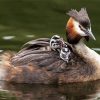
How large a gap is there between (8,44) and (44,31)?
133cm

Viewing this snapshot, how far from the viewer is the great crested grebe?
41.2 feet

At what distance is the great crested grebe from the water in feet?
0.56

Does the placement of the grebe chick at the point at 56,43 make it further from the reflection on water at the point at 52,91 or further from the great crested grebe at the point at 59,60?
the reflection on water at the point at 52,91

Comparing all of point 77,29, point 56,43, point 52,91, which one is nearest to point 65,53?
point 56,43

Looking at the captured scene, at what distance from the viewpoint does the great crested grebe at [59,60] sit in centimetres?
1256

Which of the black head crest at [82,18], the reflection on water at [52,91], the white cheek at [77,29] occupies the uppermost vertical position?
the black head crest at [82,18]

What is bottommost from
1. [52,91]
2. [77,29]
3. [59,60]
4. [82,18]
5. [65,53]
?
[52,91]

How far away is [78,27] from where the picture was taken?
42.2 feet

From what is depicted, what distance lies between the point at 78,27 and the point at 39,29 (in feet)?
8.62

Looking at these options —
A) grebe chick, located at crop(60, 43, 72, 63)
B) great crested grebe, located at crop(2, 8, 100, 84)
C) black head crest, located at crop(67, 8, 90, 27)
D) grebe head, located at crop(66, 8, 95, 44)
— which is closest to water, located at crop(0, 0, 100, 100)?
great crested grebe, located at crop(2, 8, 100, 84)

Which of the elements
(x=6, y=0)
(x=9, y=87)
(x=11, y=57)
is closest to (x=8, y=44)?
(x=11, y=57)

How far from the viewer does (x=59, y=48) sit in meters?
12.8

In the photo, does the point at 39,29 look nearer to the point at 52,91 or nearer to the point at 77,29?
the point at 77,29


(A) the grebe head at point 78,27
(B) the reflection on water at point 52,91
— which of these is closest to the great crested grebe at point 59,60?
(A) the grebe head at point 78,27
